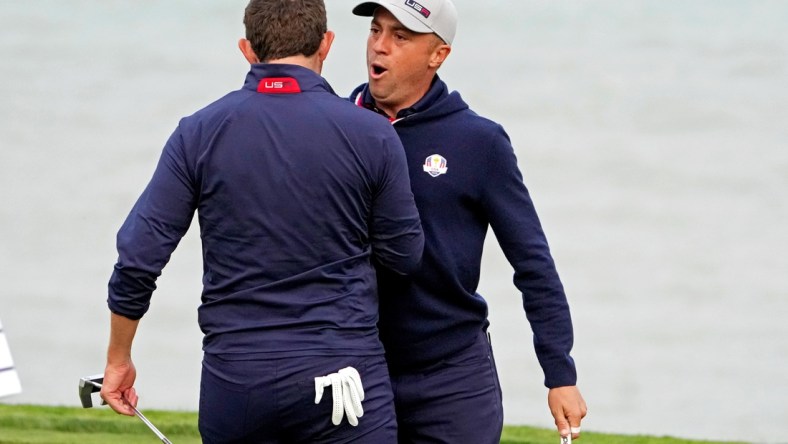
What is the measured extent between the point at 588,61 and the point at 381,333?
6440mm

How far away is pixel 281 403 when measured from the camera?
2.00 meters

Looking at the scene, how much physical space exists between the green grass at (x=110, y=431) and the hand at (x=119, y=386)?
179 cm

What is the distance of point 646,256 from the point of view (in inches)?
277

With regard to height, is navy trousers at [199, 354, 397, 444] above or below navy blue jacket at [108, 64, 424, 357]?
below

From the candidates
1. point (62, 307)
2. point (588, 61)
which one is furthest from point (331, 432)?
Answer: point (588, 61)

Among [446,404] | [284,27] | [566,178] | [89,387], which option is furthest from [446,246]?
[566,178]

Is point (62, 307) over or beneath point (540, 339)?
beneath

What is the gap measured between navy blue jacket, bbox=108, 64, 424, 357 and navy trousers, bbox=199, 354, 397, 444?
0.02 m

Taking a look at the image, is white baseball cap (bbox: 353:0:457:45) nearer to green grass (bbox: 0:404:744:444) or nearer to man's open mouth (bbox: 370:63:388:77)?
man's open mouth (bbox: 370:63:388:77)

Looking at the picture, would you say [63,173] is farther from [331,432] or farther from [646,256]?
[331,432]

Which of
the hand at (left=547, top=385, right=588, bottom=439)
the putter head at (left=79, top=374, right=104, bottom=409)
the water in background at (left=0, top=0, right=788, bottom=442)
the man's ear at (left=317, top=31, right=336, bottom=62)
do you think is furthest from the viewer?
the water in background at (left=0, top=0, right=788, bottom=442)

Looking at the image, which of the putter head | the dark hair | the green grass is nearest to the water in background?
the green grass

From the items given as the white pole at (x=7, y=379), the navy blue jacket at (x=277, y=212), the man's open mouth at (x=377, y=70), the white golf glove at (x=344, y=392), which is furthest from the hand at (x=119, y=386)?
the white pole at (x=7, y=379)

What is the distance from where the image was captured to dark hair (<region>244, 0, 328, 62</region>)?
2.06 meters
